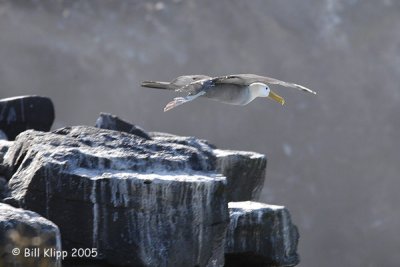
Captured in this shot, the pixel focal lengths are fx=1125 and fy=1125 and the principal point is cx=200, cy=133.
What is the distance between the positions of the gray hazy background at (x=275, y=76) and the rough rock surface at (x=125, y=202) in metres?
16.6

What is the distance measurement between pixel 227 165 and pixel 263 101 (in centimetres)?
1843

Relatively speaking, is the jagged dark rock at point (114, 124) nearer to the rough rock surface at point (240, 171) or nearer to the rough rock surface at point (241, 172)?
the rough rock surface at point (240, 171)

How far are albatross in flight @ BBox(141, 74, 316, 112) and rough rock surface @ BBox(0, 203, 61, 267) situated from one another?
4.15 m

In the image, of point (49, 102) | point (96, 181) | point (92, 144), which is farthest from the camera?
point (49, 102)

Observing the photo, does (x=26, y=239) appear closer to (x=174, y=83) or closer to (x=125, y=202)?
(x=125, y=202)

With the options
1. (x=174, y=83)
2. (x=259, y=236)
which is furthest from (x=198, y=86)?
(x=259, y=236)

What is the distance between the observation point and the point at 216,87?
605 inches

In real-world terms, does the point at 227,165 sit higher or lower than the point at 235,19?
lower

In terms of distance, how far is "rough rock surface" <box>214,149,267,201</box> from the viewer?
14.9 meters

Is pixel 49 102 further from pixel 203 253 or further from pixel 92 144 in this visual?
pixel 203 253

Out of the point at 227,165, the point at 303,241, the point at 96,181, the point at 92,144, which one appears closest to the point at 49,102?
the point at 227,165

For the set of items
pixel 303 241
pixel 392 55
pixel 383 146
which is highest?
pixel 392 55

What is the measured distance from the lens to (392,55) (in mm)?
35719

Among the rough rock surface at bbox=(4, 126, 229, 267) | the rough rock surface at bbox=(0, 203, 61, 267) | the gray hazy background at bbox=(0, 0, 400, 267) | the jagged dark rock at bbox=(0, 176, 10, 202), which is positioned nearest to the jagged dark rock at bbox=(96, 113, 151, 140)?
the rough rock surface at bbox=(4, 126, 229, 267)
